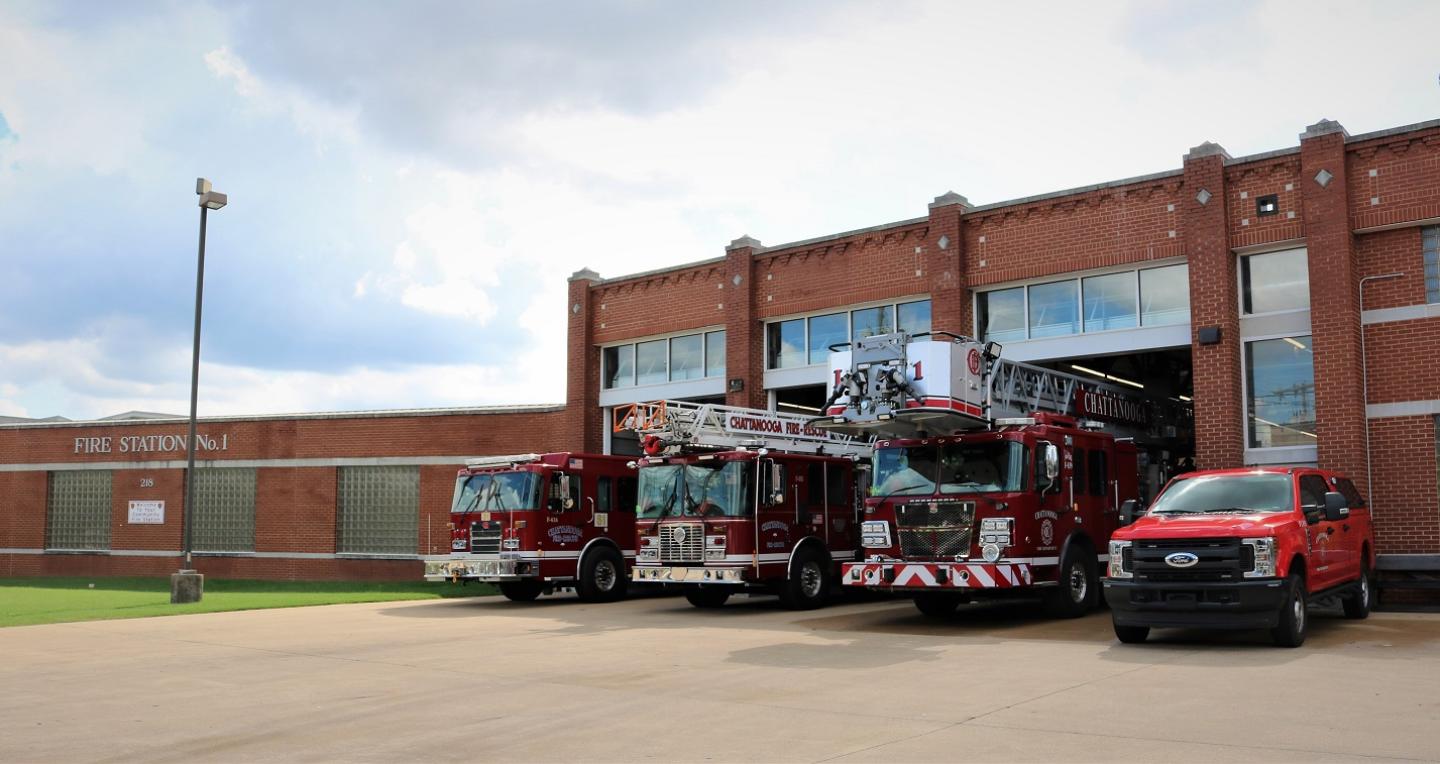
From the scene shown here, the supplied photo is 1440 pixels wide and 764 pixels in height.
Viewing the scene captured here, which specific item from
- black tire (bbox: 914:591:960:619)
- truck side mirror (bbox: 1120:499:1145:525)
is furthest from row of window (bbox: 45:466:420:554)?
truck side mirror (bbox: 1120:499:1145:525)

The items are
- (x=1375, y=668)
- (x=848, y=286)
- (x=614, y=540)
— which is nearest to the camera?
(x=1375, y=668)

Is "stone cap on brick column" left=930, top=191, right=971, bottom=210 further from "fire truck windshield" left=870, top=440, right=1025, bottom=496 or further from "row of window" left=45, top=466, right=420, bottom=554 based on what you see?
"row of window" left=45, top=466, right=420, bottom=554

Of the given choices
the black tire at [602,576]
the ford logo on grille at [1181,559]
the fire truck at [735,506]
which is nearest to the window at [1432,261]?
the ford logo on grille at [1181,559]

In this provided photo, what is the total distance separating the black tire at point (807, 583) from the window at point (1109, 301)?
6466mm

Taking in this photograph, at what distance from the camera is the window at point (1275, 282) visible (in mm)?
18984

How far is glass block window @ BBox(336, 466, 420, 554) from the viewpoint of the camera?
98.1 feet

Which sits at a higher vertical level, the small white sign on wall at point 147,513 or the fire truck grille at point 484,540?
the small white sign on wall at point 147,513

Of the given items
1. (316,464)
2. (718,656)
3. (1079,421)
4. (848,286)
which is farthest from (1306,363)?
(316,464)

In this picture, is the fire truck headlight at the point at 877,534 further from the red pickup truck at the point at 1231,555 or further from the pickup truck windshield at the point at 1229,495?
the pickup truck windshield at the point at 1229,495

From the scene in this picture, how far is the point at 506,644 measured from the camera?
14305 mm

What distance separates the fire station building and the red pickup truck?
512cm

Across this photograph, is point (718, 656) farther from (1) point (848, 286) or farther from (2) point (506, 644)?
(1) point (848, 286)

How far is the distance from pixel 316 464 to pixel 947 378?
21236 millimetres

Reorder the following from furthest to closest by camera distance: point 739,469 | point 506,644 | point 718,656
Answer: point 739,469
point 506,644
point 718,656
